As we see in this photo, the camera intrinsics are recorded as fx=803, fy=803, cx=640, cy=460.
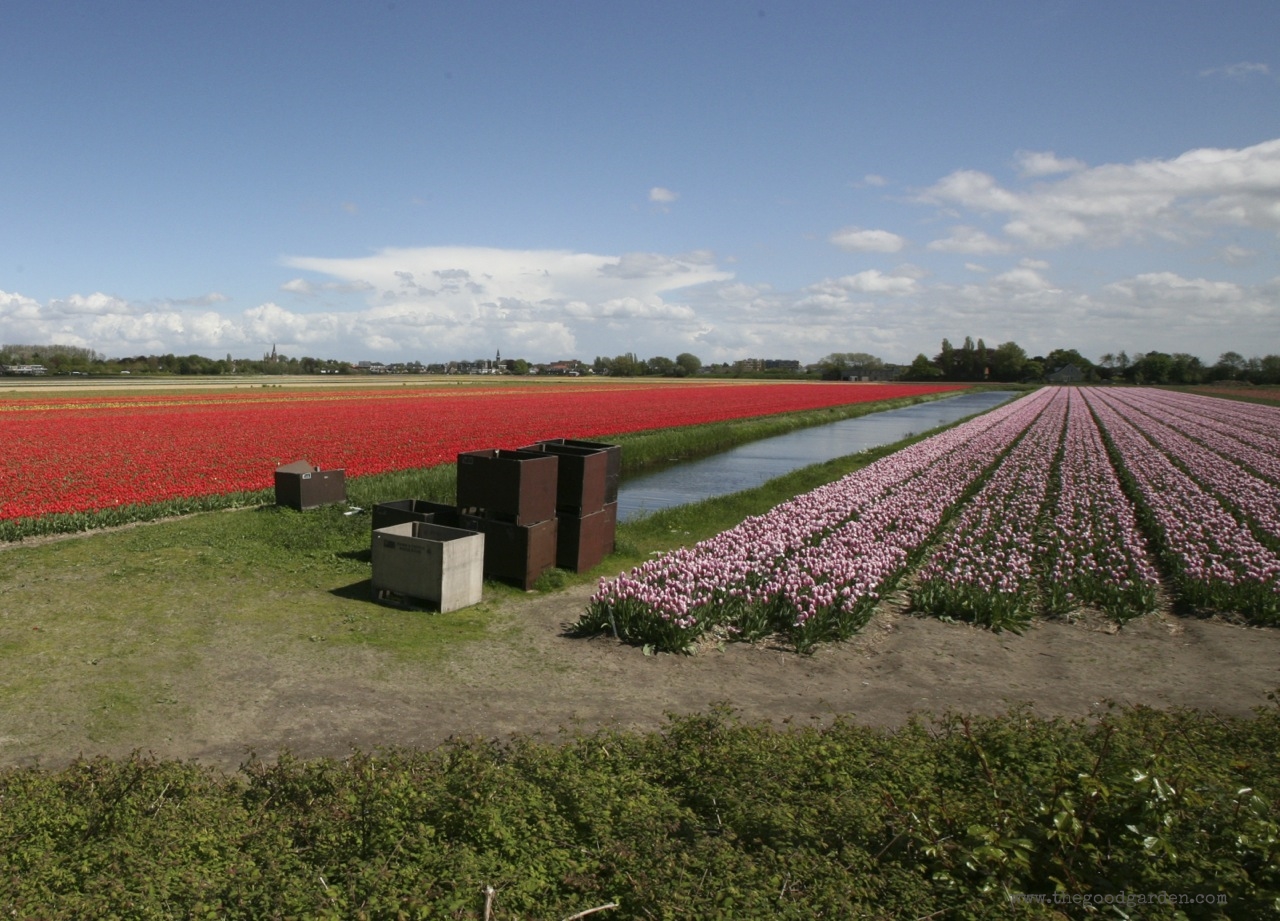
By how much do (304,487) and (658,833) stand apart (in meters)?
13.0

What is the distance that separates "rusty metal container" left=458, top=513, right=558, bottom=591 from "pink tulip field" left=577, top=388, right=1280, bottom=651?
3.81ft

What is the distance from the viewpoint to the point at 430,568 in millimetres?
9672

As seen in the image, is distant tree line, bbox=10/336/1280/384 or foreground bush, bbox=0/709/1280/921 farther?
distant tree line, bbox=10/336/1280/384

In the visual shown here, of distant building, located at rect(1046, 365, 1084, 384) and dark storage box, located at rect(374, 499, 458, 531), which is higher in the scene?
distant building, located at rect(1046, 365, 1084, 384)

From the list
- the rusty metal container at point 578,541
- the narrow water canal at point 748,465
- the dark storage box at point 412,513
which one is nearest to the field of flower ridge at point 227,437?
the narrow water canal at point 748,465

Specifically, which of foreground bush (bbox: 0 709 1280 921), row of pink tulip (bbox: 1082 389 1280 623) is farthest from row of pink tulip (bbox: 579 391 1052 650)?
row of pink tulip (bbox: 1082 389 1280 623)

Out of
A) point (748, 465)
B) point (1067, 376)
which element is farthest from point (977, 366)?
point (748, 465)

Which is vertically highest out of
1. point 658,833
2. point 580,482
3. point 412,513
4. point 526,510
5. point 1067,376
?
point 1067,376

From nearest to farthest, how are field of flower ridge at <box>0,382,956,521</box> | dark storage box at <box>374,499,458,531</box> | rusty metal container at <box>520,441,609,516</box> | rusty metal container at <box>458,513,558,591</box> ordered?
rusty metal container at <box>458,513,558,591</box>, dark storage box at <box>374,499,458,531</box>, rusty metal container at <box>520,441,609,516</box>, field of flower ridge at <box>0,382,956,521</box>

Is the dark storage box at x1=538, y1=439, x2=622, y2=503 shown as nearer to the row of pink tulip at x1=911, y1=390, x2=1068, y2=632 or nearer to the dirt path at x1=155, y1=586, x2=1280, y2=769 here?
the dirt path at x1=155, y1=586, x2=1280, y2=769

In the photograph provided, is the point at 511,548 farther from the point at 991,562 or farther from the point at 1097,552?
the point at 1097,552

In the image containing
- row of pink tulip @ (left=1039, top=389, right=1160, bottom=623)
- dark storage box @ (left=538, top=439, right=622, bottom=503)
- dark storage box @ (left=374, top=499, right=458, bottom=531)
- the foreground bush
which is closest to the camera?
the foreground bush

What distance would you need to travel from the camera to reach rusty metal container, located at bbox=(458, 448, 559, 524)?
1054cm

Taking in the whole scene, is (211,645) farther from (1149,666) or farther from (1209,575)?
(1209,575)
